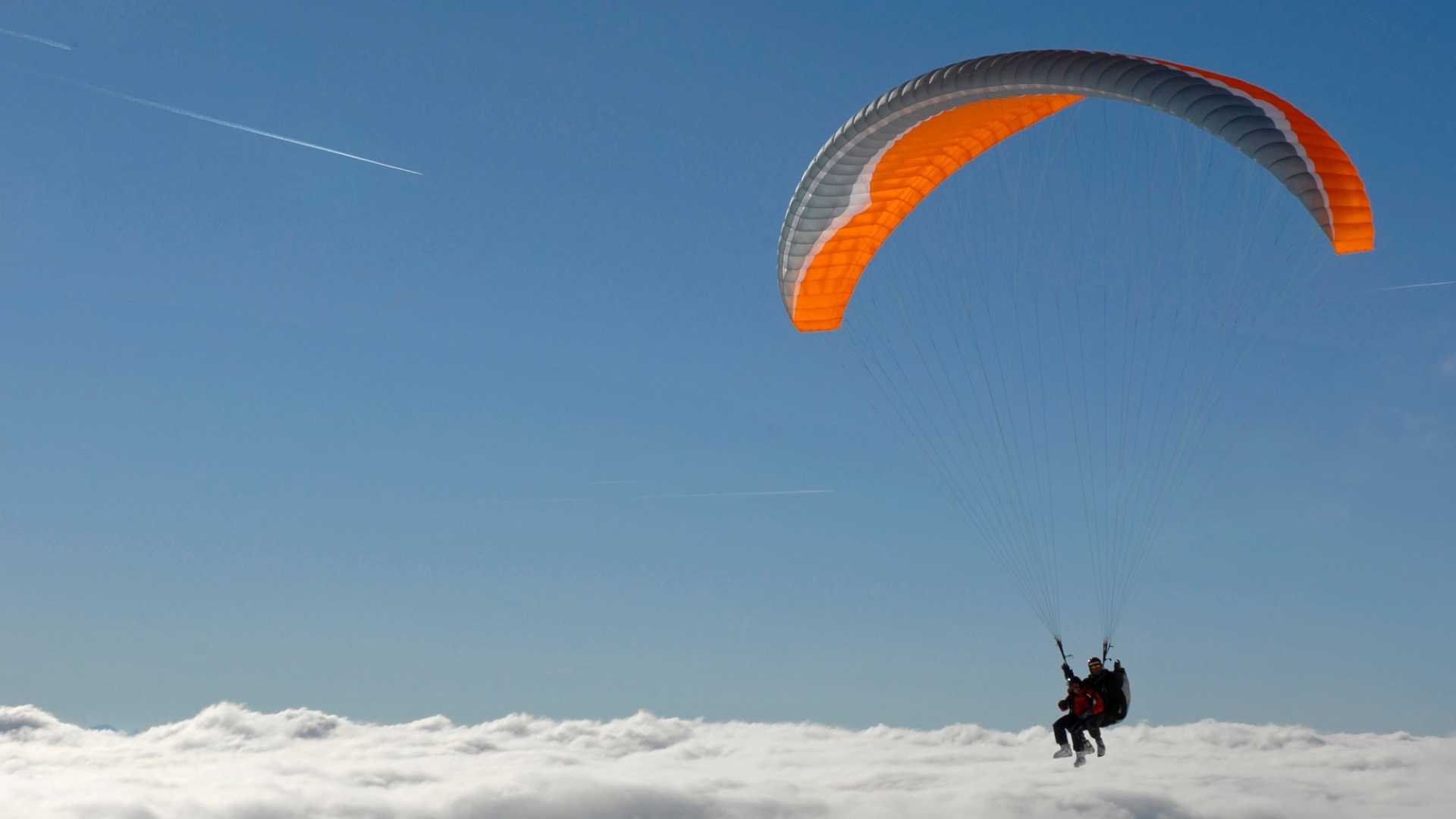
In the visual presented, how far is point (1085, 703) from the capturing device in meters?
22.2

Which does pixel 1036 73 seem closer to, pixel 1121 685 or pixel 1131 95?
pixel 1131 95

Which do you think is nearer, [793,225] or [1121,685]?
[1121,685]

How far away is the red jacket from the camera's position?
22109 mm

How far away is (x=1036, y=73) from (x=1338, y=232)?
4592 millimetres

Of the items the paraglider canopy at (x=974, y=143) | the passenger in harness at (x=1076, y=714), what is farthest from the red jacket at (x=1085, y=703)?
the paraglider canopy at (x=974, y=143)

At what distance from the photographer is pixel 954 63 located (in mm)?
21266

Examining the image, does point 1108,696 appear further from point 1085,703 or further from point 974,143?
point 974,143

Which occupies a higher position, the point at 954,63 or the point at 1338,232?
the point at 954,63

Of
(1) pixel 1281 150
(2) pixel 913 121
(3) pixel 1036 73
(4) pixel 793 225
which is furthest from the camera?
(4) pixel 793 225

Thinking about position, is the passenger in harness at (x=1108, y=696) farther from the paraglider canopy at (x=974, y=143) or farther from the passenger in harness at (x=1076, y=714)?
the paraglider canopy at (x=974, y=143)

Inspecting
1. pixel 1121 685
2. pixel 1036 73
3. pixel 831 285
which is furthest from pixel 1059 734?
pixel 1036 73

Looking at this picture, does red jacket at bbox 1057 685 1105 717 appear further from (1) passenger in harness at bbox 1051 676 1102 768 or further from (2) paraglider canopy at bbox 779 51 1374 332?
Result: (2) paraglider canopy at bbox 779 51 1374 332

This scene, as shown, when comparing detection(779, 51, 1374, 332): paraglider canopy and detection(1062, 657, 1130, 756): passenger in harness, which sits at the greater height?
detection(779, 51, 1374, 332): paraglider canopy

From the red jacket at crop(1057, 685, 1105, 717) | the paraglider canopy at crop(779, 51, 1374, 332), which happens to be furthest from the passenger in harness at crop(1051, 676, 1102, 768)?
the paraglider canopy at crop(779, 51, 1374, 332)
